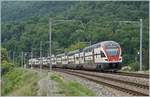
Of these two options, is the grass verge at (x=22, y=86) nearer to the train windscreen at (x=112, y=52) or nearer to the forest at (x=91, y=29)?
the train windscreen at (x=112, y=52)

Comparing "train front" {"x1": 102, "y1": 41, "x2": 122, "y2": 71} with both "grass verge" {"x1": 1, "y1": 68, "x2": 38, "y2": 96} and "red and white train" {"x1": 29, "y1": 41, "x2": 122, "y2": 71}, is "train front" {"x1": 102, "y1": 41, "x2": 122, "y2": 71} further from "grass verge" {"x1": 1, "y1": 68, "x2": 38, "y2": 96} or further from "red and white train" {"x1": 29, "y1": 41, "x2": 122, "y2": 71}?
"grass verge" {"x1": 1, "y1": 68, "x2": 38, "y2": 96}

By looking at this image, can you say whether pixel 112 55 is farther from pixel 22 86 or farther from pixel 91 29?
pixel 22 86

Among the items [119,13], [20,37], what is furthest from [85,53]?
[20,37]

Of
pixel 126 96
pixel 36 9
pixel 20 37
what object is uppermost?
pixel 36 9

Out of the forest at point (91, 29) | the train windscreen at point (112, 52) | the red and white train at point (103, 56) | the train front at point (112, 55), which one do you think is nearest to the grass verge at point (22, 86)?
the red and white train at point (103, 56)

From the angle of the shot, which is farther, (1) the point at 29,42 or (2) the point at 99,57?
(1) the point at 29,42

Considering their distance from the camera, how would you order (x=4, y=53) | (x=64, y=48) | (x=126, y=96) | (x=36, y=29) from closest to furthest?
(x=126, y=96)
(x=36, y=29)
(x=64, y=48)
(x=4, y=53)

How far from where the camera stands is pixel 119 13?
5959 cm

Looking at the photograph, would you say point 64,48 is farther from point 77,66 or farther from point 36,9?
point 36,9

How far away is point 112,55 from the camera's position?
41094 millimetres

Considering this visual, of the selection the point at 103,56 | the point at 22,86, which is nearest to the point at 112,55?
the point at 103,56

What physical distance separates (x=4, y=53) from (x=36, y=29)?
583 inches

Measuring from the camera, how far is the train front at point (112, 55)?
4097 centimetres

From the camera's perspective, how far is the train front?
40969 mm
